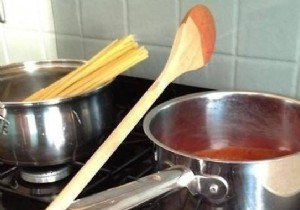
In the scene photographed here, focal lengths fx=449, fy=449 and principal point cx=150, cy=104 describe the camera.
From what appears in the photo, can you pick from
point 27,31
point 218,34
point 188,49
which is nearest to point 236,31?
point 218,34

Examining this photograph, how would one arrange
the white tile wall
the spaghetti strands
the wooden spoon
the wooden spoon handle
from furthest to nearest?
1. the white tile wall
2. the spaghetti strands
3. the wooden spoon
4. the wooden spoon handle

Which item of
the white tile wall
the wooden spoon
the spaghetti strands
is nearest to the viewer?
the wooden spoon

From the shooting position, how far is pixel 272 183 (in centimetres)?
43

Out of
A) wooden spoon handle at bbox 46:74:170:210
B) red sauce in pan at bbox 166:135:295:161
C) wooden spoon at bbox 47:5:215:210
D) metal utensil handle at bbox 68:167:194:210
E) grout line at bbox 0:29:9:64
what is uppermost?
wooden spoon at bbox 47:5:215:210

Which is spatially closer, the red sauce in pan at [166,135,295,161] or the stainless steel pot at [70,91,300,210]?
the stainless steel pot at [70,91,300,210]

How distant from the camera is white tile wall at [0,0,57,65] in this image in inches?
34.7

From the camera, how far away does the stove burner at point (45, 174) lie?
1.97 feet

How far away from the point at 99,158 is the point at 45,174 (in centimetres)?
21

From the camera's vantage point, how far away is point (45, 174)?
1.98 ft

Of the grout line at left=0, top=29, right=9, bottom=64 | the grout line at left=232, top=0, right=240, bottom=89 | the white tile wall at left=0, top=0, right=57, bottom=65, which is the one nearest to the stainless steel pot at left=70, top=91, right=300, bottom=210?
the grout line at left=232, top=0, right=240, bottom=89

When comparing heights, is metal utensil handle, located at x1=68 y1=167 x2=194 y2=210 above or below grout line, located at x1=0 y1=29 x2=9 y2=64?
above

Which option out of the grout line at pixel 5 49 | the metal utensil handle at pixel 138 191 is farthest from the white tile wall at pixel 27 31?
the metal utensil handle at pixel 138 191

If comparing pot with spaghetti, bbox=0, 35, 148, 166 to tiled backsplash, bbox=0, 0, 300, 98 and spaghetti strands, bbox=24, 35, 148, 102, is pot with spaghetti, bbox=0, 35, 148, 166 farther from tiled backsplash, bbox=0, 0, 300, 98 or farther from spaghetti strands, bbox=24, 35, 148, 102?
tiled backsplash, bbox=0, 0, 300, 98

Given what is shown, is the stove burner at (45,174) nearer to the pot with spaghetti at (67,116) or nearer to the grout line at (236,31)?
the pot with spaghetti at (67,116)
